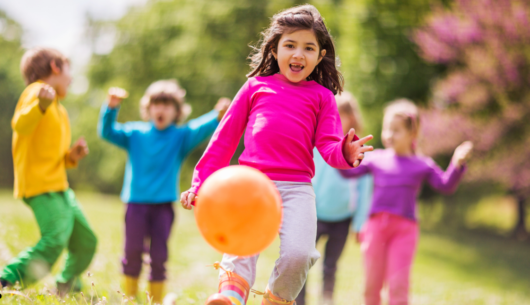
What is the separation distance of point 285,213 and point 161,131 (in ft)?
7.51

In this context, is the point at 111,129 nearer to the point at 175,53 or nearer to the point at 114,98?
the point at 114,98

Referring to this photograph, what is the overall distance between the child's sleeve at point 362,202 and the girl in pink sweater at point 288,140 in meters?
2.29

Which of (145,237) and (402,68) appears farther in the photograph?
(402,68)

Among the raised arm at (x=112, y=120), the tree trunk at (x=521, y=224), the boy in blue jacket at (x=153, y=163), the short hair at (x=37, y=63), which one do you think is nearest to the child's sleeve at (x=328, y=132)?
the boy in blue jacket at (x=153, y=163)

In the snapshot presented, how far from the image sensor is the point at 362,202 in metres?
4.95

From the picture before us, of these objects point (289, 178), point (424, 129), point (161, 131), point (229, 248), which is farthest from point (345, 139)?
point (424, 129)

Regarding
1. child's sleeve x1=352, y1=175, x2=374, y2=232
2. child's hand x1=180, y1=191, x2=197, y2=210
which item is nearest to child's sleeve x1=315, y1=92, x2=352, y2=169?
child's hand x1=180, y1=191, x2=197, y2=210

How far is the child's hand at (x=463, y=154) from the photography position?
393 cm

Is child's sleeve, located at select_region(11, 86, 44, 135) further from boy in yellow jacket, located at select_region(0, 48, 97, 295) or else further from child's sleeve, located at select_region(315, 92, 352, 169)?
child's sleeve, located at select_region(315, 92, 352, 169)

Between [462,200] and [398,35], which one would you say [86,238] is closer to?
[398,35]

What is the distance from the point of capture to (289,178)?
2629mm

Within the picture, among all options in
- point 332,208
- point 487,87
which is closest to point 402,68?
point 487,87

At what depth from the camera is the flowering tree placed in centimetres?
908

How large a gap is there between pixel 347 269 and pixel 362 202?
11.5 feet
